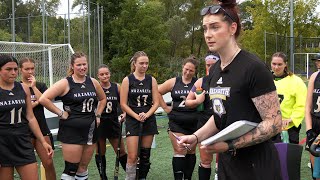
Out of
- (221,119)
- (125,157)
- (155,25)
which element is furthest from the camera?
(155,25)

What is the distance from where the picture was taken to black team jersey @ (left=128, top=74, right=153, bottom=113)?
6.53 metres

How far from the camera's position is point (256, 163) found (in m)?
2.71

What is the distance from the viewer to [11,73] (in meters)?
4.88

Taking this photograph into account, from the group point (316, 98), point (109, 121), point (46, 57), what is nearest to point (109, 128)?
point (109, 121)

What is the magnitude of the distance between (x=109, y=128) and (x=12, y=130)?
8.04ft

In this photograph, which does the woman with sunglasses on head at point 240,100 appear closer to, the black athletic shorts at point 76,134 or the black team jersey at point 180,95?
the black athletic shorts at point 76,134

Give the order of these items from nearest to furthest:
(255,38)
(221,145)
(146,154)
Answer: (221,145)
(146,154)
(255,38)

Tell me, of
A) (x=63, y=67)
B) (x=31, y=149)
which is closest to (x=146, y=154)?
(x=31, y=149)

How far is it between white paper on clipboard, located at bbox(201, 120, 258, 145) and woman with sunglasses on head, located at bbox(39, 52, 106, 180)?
11.1 ft

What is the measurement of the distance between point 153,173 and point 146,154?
118 centimetres

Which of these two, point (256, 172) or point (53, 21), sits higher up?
point (53, 21)

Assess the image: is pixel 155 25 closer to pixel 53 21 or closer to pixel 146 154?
pixel 53 21

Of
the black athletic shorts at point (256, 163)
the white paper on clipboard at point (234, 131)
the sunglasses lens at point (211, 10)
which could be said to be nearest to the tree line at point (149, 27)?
the sunglasses lens at point (211, 10)

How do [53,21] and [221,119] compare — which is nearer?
[221,119]
